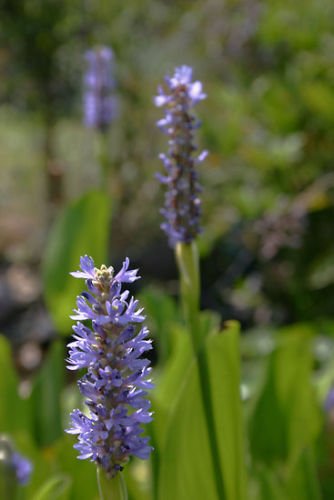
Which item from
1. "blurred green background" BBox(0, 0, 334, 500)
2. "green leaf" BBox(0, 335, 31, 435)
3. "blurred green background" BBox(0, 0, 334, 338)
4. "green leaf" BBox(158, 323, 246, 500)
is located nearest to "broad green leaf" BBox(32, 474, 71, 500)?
"blurred green background" BBox(0, 0, 334, 500)

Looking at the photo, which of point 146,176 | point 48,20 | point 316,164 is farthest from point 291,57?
point 48,20

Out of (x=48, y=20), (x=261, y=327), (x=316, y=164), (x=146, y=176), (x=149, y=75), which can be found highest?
(x=48, y=20)

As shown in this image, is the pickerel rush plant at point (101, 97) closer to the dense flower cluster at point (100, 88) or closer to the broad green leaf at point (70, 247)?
the dense flower cluster at point (100, 88)

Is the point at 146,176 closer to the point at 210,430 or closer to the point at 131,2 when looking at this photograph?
the point at 131,2

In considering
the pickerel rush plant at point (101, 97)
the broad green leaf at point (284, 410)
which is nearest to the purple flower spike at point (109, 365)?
the broad green leaf at point (284, 410)

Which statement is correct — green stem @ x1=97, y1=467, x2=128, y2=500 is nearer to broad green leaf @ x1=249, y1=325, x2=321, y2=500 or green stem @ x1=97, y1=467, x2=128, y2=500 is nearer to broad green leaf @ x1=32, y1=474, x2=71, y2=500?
broad green leaf @ x1=32, y1=474, x2=71, y2=500

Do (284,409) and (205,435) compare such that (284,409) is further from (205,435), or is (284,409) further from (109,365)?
(109,365)
